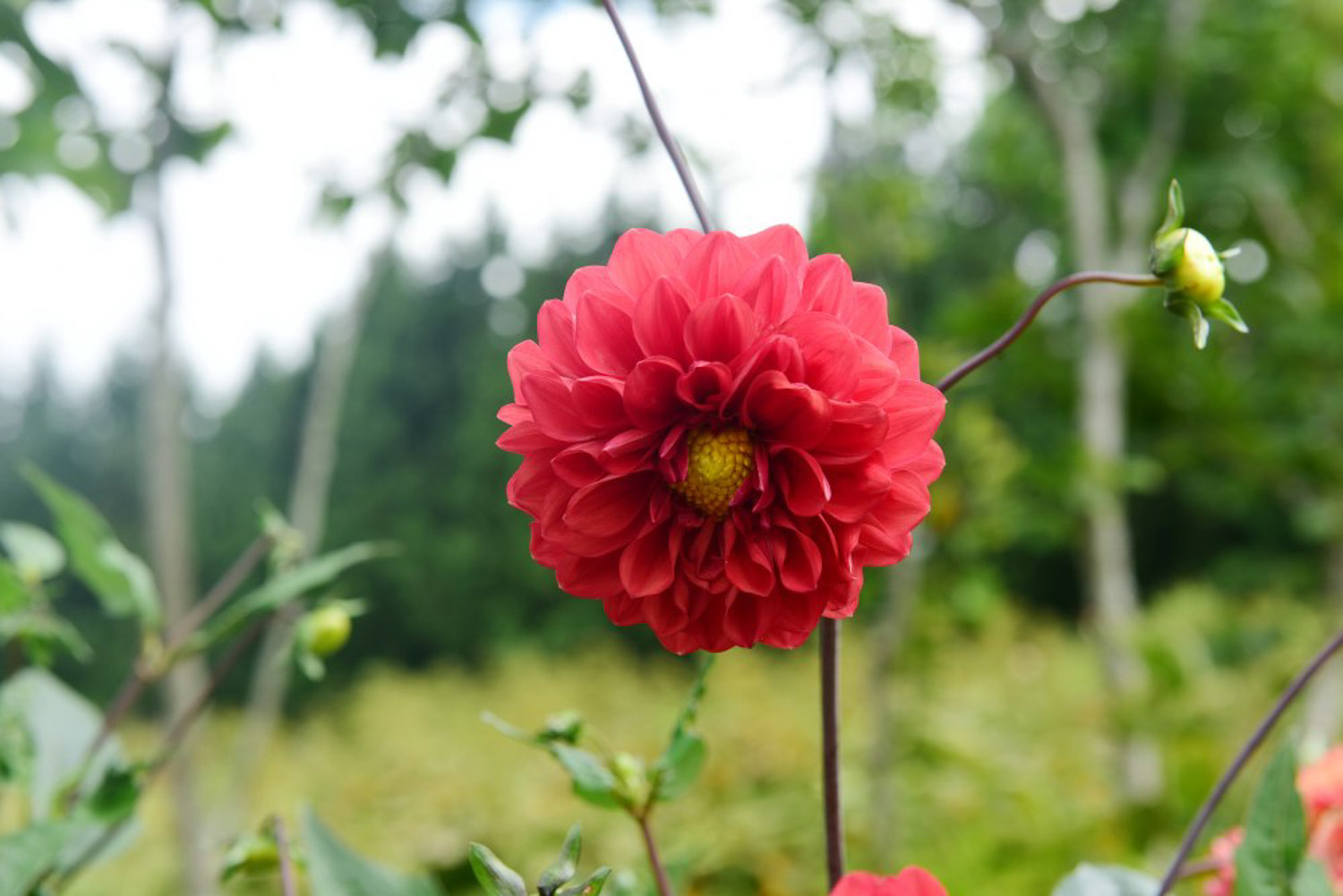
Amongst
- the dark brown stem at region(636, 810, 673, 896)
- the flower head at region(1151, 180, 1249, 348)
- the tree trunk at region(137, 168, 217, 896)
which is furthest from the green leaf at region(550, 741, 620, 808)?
the tree trunk at region(137, 168, 217, 896)

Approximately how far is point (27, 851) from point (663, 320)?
278mm

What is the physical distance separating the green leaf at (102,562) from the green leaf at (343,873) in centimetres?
16

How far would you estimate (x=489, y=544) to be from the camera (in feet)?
16.8

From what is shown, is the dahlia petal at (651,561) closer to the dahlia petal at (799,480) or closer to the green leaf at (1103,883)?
the dahlia petal at (799,480)

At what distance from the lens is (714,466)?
0.28m

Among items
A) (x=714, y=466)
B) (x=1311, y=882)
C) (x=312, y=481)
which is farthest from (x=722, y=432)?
(x=312, y=481)

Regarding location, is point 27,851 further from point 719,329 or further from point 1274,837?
point 1274,837

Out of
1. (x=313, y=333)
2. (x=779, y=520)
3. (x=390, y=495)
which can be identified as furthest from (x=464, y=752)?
(x=779, y=520)

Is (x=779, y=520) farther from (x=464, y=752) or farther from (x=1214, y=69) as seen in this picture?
(x=464, y=752)

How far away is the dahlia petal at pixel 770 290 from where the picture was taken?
264 mm

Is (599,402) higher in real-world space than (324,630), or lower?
higher

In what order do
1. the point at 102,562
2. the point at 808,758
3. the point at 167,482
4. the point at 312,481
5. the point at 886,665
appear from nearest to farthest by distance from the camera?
the point at 102,562 < the point at 167,482 < the point at 312,481 < the point at 886,665 < the point at 808,758

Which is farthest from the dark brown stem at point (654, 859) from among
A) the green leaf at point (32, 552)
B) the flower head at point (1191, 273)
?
the green leaf at point (32, 552)

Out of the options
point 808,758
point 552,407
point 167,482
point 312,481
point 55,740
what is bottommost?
point 808,758
